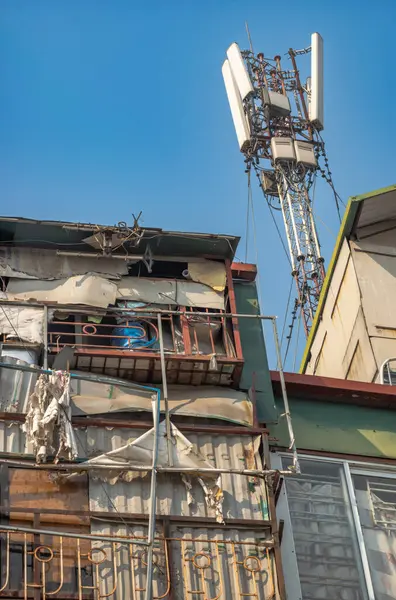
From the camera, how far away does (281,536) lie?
13641 millimetres

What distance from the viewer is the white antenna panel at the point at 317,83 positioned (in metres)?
30.5

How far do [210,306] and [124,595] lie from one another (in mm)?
5626

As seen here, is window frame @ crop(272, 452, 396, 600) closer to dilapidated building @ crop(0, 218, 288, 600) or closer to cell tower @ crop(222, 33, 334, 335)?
dilapidated building @ crop(0, 218, 288, 600)

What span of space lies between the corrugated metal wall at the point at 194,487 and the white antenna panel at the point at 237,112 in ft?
59.6

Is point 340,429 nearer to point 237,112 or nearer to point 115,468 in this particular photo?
point 115,468

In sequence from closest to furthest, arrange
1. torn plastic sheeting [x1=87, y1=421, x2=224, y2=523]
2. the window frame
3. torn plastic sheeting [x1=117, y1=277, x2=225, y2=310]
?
torn plastic sheeting [x1=87, y1=421, x2=224, y2=523] < the window frame < torn plastic sheeting [x1=117, y1=277, x2=225, y2=310]

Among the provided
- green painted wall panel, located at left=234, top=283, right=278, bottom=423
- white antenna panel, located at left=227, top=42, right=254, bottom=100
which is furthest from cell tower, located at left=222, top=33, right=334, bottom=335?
green painted wall panel, located at left=234, top=283, right=278, bottom=423

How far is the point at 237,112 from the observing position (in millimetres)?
31234

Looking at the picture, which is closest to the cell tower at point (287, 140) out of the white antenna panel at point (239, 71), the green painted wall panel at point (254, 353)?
the white antenna panel at point (239, 71)

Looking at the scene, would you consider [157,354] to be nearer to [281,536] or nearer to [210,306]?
[210,306]

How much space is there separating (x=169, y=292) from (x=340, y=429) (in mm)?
3497

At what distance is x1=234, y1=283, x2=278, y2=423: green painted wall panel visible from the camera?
50.1 feet

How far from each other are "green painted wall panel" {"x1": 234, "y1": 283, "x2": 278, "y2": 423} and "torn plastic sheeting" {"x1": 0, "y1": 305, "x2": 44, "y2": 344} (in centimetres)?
317

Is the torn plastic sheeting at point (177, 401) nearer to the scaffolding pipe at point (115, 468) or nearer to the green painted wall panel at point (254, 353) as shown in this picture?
the green painted wall panel at point (254, 353)
